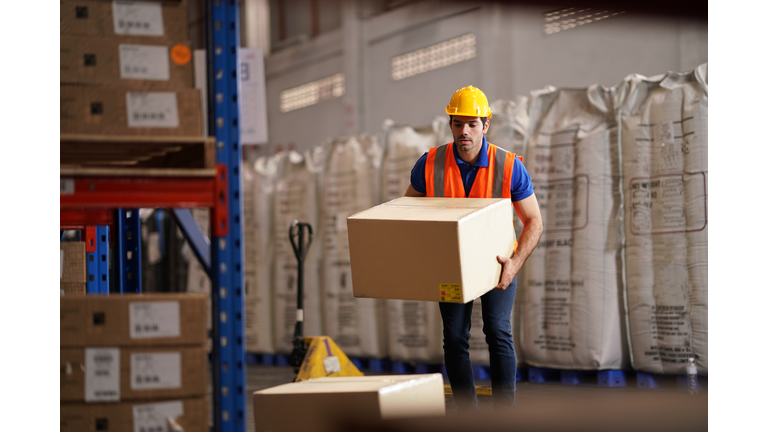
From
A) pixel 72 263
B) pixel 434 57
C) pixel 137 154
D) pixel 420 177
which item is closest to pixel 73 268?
pixel 72 263

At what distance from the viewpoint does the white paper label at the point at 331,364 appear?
396 cm

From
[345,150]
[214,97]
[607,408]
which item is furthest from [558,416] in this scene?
[345,150]

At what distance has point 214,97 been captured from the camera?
2111 millimetres

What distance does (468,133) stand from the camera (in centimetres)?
298

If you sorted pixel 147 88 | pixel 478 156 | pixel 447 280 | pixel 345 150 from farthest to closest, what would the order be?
pixel 345 150 → pixel 478 156 → pixel 447 280 → pixel 147 88

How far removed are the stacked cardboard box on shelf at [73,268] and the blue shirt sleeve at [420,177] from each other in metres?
1.56

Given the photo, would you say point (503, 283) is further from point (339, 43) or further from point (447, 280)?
point (339, 43)

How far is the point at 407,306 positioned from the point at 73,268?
104 inches

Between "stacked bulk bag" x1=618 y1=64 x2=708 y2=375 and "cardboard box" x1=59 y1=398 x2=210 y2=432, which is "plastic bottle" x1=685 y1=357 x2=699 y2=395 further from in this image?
"cardboard box" x1=59 y1=398 x2=210 y2=432

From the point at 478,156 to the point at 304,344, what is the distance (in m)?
1.73

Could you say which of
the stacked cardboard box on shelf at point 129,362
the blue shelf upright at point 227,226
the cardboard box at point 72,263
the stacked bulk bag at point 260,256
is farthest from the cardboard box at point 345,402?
the stacked bulk bag at point 260,256

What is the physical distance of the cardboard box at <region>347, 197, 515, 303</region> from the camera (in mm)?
2549

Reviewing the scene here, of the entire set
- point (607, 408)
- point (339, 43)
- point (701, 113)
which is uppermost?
point (339, 43)

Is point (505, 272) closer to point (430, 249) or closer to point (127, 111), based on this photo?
point (430, 249)
